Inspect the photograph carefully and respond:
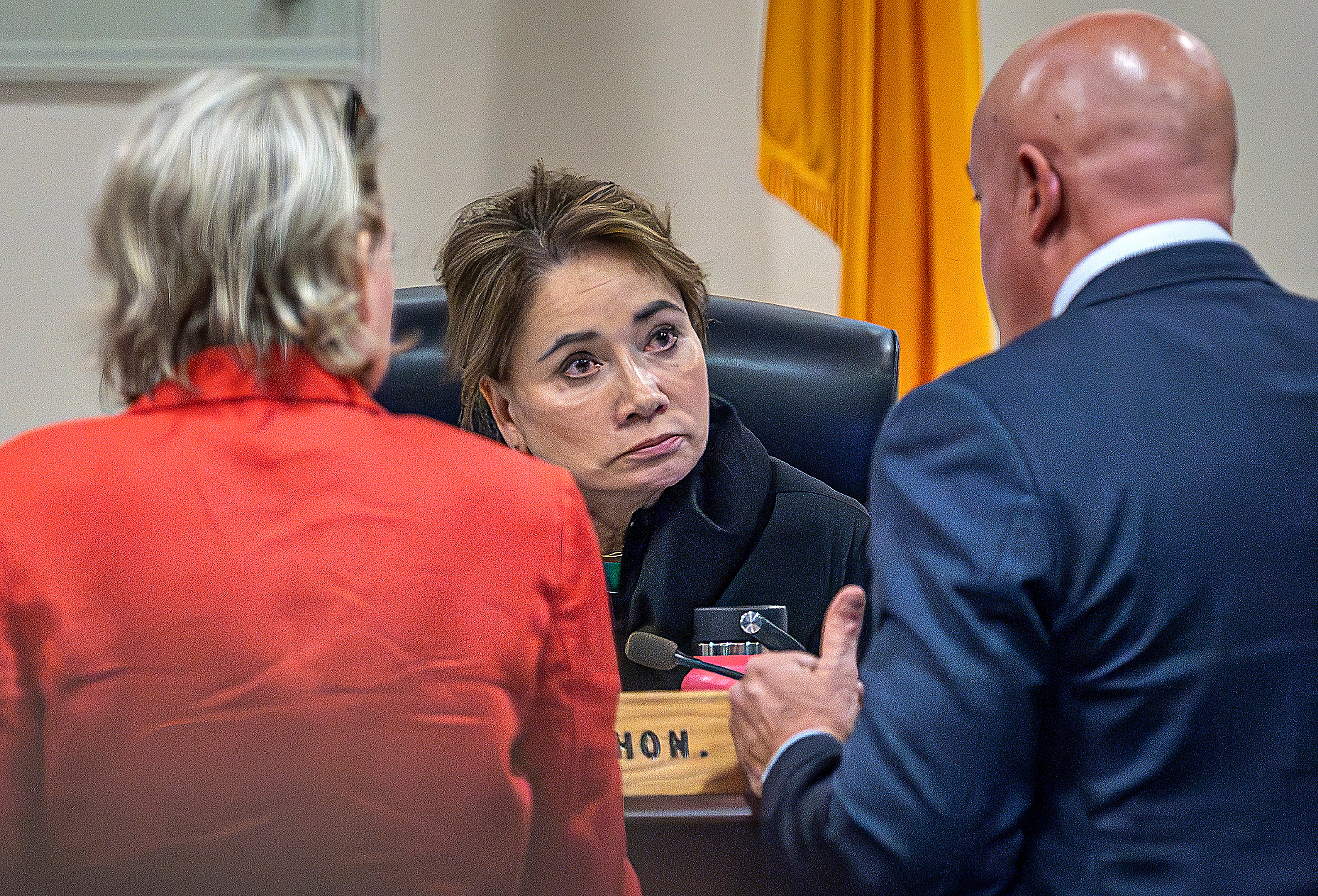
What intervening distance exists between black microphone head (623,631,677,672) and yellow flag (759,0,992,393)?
125 centimetres

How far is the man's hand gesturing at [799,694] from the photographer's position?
111cm

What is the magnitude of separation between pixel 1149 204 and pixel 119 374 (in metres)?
0.79

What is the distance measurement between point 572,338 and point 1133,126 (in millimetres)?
891

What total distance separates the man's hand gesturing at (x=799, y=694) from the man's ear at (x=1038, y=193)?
1.20 feet

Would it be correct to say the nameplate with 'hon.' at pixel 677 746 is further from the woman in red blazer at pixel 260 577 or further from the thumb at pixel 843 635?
the woman in red blazer at pixel 260 577

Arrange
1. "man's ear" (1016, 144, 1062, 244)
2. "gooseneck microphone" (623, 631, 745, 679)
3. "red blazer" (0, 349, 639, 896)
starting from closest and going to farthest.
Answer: "red blazer" (0, 349, 639, 896) < "man's ear" (1016, 144, 1062, 244) < "gooseneck microphone" (623, 631, 745, 679)

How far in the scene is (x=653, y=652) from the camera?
52.5 inches

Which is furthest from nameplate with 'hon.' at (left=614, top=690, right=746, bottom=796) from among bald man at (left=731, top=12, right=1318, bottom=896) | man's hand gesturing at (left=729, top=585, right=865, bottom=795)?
bald man at (left=731, top=12, right=1318, bottom=896)

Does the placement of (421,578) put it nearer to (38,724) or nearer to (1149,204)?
(38,724)

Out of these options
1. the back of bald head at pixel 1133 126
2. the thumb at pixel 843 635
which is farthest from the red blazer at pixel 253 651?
the back of bald head at pixel 1133 126

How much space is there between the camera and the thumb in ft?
3.90

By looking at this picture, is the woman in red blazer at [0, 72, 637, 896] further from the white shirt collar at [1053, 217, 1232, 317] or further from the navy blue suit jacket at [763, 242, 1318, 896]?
the white shirt collar at [1053, 217, 1232, 317]

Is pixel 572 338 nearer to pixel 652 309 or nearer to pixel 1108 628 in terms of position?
pixel 652 309

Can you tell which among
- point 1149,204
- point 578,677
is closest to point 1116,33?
point 1149,204
